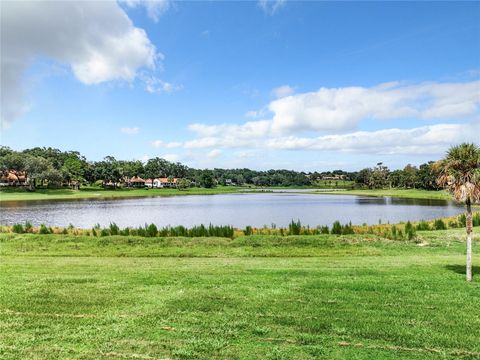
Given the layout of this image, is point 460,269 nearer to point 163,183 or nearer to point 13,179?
point 13,179

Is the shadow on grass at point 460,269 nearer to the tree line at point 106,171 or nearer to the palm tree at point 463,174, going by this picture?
the palm tree at point 463,174

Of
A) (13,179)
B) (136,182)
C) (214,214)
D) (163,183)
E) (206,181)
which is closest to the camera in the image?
(214,214)

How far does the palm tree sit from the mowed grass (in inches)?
93.3

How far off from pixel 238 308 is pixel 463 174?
7786 mm

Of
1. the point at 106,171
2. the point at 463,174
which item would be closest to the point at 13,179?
the point at 106,171

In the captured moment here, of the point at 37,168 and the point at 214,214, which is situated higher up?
the point at 37,168

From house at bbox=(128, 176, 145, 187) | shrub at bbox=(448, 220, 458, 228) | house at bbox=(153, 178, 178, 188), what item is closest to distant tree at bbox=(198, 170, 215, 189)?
house at bbox=(153, 178, 178, 188)

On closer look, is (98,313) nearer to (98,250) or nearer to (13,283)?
(13,283)

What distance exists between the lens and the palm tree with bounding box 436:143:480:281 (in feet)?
36.7

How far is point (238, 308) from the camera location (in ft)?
28.1

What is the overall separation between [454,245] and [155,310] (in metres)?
16.6

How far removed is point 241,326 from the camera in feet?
24.7

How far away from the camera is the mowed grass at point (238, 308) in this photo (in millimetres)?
6555

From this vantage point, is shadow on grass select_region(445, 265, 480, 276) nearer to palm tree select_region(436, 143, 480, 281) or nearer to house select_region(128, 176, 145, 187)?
palm tree select_region(436, 143, 480, 281)
